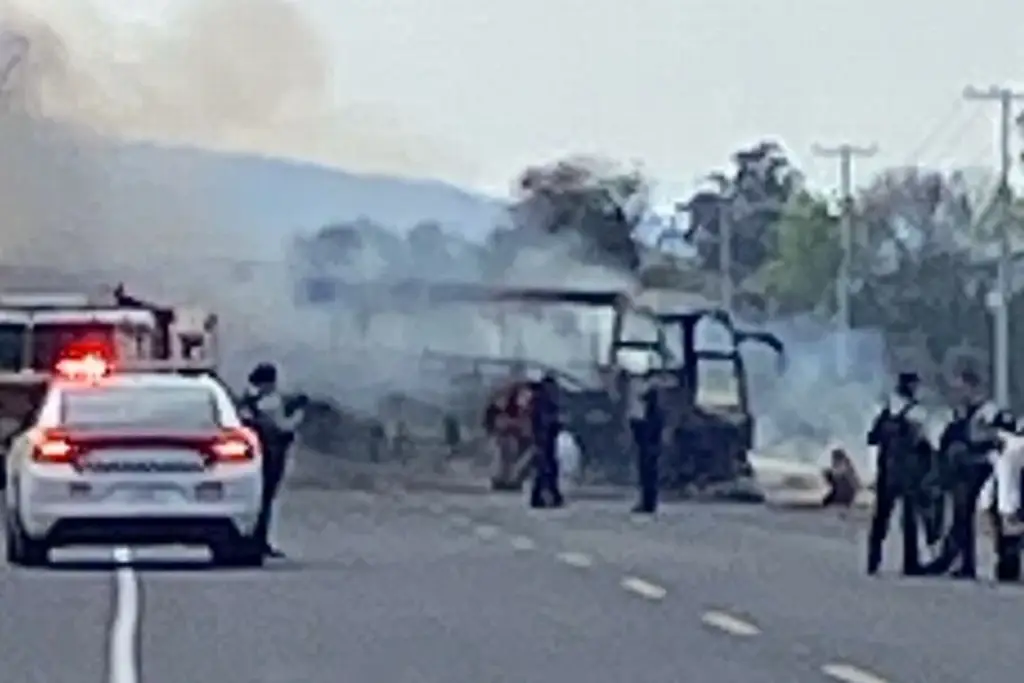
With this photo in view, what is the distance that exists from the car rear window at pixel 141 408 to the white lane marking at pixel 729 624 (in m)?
6.22

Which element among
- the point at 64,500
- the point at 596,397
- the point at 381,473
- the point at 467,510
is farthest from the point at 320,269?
the point at 64,500

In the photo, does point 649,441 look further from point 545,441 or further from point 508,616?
point 508,616

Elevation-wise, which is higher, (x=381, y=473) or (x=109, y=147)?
(x=109, y=147)

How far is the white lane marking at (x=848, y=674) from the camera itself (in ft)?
69.5

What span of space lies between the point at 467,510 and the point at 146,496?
16.7 metres

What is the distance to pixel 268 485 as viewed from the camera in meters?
33.5

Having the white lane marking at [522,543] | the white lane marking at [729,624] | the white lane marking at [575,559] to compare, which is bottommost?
the white lane marking at [522,543]

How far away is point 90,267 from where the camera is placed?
80188 mm

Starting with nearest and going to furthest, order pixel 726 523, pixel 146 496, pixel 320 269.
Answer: pixel 146 496 < pixel 726 523 < pixel 320 269

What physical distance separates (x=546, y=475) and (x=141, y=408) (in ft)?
55.3

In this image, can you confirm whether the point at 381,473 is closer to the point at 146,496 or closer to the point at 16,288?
the point at 16,288

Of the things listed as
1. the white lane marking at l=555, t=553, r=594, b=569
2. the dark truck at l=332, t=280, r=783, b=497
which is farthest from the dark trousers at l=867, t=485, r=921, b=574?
the dark truck at l=332, t=280, r=783, b=497

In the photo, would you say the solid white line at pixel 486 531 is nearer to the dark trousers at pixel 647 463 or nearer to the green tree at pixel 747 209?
the dark trousers at pixel 647 463

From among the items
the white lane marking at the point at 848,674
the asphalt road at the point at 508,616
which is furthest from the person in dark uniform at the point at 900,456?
the white lane marking at the point at 848,674
